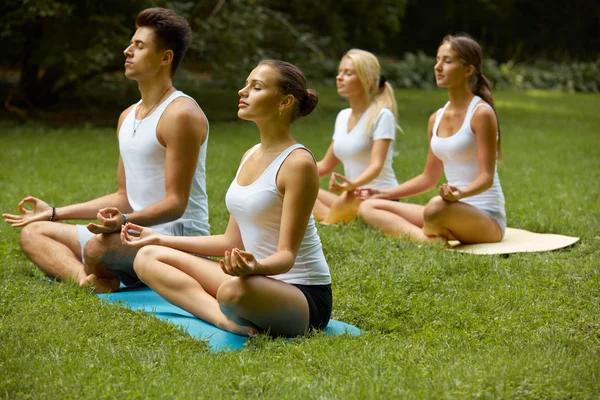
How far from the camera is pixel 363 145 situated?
7.53 meters

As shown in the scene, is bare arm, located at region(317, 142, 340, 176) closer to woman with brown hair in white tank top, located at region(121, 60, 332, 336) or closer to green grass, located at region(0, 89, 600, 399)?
green grass, located at region(0, 89, 600, 399)

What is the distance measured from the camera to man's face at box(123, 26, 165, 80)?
17.2 ft

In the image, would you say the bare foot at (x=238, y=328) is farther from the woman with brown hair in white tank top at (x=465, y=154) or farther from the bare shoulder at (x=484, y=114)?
the bare shoulder at (x=484, y=114)

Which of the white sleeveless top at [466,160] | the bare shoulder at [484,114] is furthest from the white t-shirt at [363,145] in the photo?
the bare shoulder at [484,114]

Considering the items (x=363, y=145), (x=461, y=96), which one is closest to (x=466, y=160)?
(x=461, y=96)

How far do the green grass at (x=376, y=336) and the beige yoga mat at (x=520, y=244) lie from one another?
13 centimetres

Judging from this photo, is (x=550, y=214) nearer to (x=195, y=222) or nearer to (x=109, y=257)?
(x=195, y=222)

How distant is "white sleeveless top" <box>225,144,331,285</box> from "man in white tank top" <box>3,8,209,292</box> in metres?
0.76

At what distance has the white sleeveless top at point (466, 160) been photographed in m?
6.64

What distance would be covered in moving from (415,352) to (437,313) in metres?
0.85

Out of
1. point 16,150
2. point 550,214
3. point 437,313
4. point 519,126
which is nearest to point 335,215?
point 550,214

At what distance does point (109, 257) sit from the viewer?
5141 mm

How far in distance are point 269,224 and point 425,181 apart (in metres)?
3.09

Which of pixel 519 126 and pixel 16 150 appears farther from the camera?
pixel 519 126
